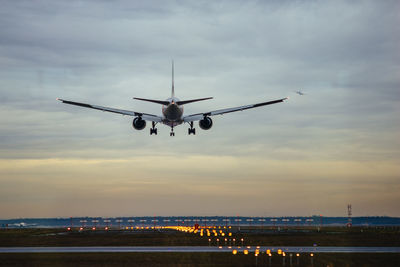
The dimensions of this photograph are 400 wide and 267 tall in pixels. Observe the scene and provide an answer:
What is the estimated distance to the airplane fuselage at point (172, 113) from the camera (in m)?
58.7

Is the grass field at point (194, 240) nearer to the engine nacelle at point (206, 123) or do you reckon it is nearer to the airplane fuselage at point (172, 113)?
the engine nacelle at point (206, 123)

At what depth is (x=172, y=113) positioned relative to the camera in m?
59.2

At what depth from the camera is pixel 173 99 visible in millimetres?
59844

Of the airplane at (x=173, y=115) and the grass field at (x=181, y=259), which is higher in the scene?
the airplane at (x=173, y=115)

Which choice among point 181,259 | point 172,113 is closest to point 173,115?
point 172,113

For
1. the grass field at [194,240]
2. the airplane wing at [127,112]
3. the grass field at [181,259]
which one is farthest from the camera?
the grass field at [194,240]

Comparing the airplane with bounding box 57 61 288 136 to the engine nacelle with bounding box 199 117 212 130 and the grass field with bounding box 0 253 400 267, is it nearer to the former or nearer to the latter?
the engine nacelle with bounding box 199 117 212 130

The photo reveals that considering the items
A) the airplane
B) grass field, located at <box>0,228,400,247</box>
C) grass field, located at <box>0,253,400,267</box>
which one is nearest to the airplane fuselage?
the airplane

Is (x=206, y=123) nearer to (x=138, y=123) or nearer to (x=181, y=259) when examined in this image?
(x=138, y=123)

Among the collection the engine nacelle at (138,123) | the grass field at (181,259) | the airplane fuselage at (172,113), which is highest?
the airplane fuselage at (172,113)

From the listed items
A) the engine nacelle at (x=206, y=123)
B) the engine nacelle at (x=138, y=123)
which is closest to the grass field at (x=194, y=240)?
the engine nacelle at (x=206, y=123)

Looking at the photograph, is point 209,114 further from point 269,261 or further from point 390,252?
point 390,252

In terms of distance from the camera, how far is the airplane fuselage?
58.7 m

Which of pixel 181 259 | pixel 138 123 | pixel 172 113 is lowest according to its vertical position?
pixel 181 259
